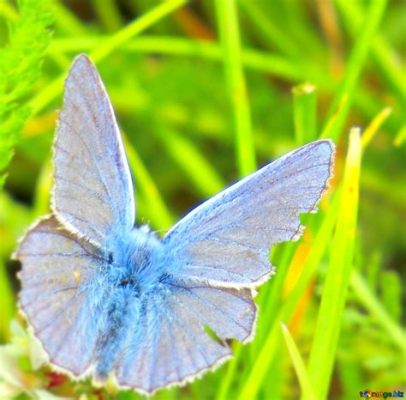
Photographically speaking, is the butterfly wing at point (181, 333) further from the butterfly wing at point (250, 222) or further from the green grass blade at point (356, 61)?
the green grass blade at point (356, 61)

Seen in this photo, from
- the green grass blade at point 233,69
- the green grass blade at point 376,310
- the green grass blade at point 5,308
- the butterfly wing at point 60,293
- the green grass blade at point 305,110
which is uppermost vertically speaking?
the green grass blade at point 233,69

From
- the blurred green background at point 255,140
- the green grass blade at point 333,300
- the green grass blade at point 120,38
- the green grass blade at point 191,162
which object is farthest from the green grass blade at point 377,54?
the green grass blade at point 333,300

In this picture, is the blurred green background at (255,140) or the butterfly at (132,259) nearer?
the butterfly at (132,259)

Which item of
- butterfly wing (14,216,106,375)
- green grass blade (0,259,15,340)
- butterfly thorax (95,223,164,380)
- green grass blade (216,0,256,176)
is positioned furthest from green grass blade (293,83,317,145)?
green grass blade (0,259,15,340)

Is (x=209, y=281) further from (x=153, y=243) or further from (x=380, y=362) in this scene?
(x=380, y=362)

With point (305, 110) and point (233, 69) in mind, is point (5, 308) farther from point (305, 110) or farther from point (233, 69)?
point (305, 110)

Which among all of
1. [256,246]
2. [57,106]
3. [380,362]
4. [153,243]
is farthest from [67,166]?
[57,106]

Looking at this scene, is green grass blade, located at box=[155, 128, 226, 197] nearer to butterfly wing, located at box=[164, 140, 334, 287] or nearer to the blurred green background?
the blurred green background
